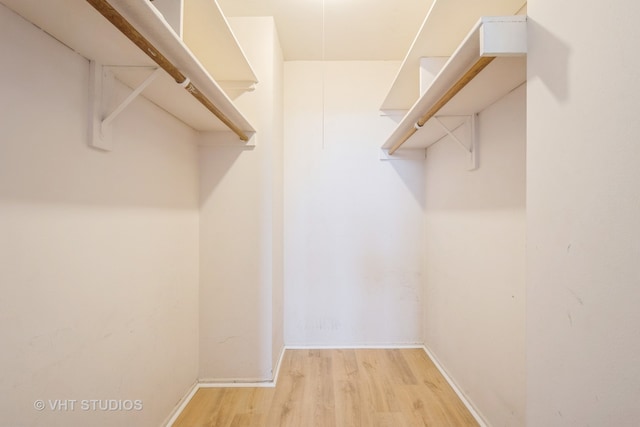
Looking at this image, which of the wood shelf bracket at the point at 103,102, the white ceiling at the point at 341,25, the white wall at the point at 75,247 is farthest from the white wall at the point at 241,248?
the wood shelf bracket at the point at 103,102

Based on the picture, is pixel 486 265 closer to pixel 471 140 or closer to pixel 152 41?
pixel 471 140

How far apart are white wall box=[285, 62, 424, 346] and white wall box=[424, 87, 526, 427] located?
360mm

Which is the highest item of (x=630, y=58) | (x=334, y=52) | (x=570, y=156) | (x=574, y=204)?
(x=334, y=52)

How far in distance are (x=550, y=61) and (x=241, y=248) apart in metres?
1.92

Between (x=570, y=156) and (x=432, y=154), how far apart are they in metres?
1.92

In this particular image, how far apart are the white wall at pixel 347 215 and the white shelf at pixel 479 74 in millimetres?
602

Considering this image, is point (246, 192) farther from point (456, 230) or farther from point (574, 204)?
point (574, 204)

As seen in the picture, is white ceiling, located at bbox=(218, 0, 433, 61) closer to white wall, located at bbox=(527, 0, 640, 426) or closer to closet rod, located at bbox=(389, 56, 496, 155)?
closet rod, located at bbox=(389, 56, 496, 155)

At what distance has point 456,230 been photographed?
2131mm

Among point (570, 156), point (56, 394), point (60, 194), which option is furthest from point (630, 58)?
point (56, 394)

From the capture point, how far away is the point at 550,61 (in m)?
0.83

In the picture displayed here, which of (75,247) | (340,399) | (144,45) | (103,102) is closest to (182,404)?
(340,399)

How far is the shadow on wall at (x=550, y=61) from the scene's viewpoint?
79 centimetres

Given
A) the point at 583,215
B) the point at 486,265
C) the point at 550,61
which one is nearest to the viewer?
the point at 583,215
